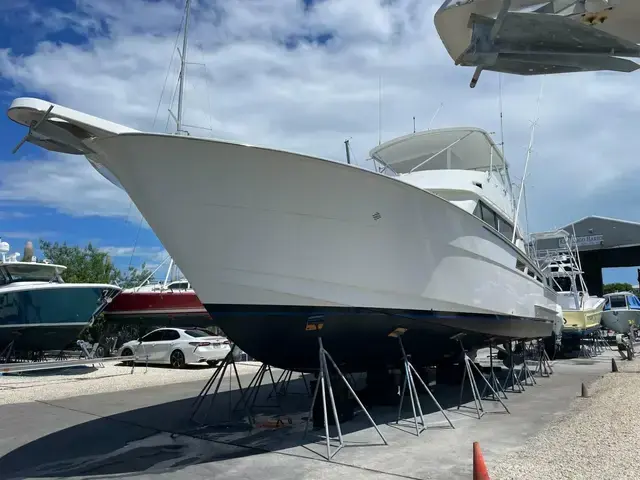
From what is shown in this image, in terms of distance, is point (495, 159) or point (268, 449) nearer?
point (268, 449)

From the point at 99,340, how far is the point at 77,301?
6742mm

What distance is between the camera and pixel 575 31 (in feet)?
10.1

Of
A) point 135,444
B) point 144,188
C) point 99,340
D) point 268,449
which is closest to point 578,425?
point 268,449

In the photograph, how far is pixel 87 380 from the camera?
12188mm

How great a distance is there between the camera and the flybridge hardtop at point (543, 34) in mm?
3045

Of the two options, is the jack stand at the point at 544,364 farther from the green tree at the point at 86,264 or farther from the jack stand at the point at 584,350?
the green tree at the point at 86,264

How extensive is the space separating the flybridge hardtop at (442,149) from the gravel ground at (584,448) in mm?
4647

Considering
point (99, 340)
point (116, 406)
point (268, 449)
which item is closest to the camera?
point (268, 449)

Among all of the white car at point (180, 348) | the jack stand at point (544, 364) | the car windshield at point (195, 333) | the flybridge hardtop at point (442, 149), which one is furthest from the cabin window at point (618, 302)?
the car windshield at point (195, 333)

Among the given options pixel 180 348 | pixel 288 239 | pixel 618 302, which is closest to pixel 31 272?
pixel 180 348

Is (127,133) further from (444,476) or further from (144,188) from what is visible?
(444,476)

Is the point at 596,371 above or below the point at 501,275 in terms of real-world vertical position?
below

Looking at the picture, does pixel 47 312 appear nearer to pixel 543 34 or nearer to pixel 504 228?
pixel 504 228

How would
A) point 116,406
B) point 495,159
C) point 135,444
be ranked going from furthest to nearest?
point 495,159 < point 116,406 < point 135,444
